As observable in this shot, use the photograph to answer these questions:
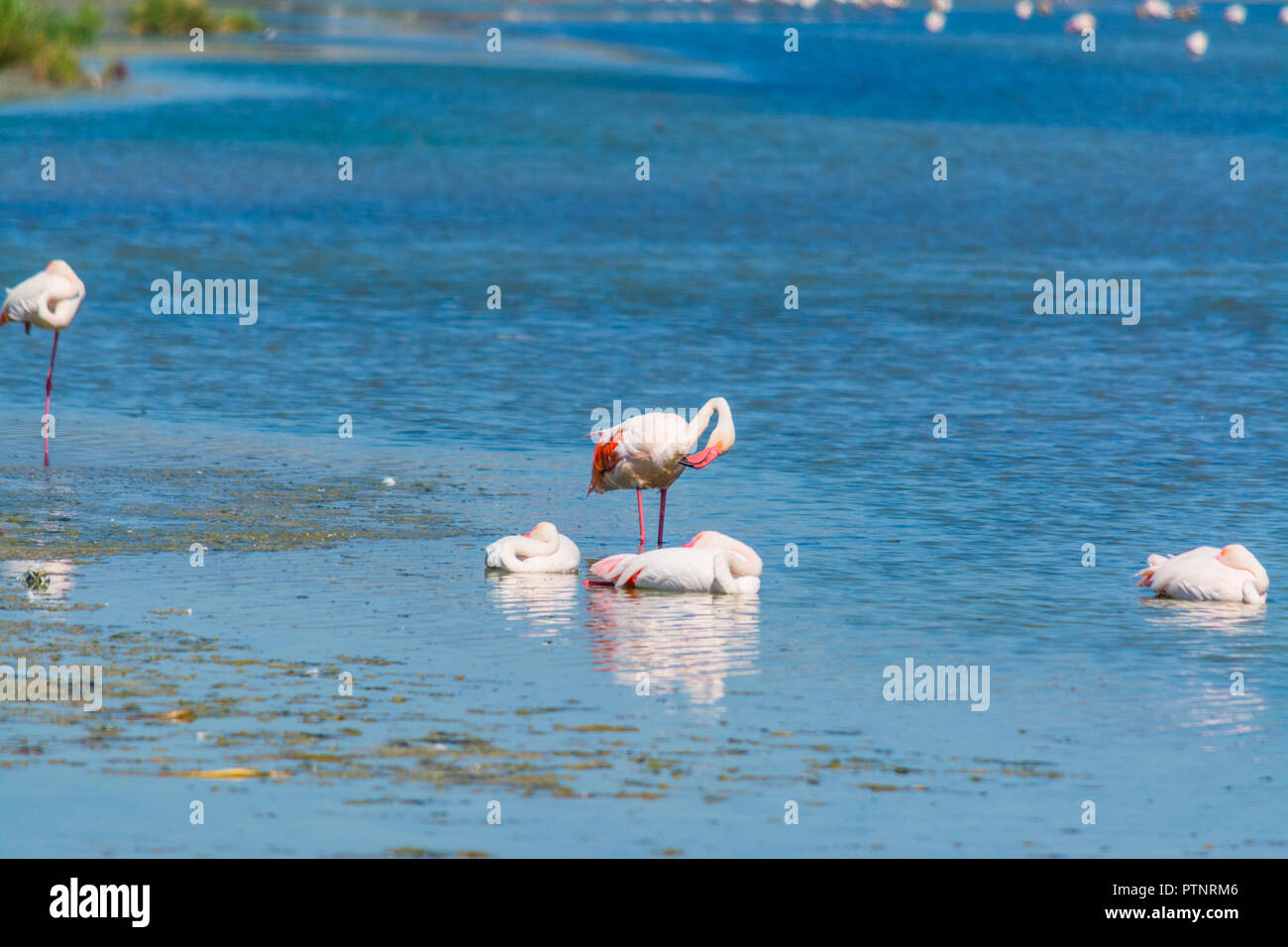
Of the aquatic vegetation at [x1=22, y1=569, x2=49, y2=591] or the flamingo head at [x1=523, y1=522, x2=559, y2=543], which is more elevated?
the flamingo head at [x1=523, y1=522, x2=559, y2=543]

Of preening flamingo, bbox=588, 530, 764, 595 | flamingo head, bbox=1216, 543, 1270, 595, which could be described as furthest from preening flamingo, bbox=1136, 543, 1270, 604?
preening flamingo, bbox=588, 530, 764, 595

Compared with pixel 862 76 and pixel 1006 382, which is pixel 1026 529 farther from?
pixel 862 76

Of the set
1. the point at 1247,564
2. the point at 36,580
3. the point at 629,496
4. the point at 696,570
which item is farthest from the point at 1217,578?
the point at 36,580

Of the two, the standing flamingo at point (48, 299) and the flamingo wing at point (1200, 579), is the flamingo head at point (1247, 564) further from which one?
the standing flamingo at point (48, 299)

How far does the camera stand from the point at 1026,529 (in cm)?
1444

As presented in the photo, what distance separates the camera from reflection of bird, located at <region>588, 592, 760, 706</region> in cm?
1049

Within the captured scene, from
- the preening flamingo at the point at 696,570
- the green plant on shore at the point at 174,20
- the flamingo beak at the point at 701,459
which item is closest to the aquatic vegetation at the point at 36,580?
the preening flamingo at the point at 696,570

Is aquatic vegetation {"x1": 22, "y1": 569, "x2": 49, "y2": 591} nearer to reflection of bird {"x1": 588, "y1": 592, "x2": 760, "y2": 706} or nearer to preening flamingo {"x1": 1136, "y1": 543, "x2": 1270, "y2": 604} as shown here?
reflection of bird {"x1": 588, "y1": 592, "x2": 760, "y2": 706}

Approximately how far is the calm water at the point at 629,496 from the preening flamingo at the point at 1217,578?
0.60ft

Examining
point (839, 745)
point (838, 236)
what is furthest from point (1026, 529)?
point (838, 236)

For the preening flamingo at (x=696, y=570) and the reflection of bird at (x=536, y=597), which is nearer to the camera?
the reflection of bird at (x=536, y=597)

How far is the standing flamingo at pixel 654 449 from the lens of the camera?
13.6m

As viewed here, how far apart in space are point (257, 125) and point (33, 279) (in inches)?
981

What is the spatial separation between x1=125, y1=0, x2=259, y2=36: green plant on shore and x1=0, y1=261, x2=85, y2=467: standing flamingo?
4988 centimetres
